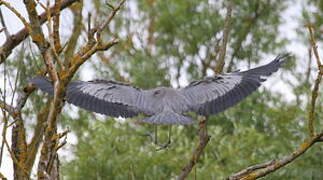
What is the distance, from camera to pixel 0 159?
3.78 metres

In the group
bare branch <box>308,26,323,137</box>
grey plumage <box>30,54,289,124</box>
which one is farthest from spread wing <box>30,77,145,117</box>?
bare branch <box>308,26,323,137</box>

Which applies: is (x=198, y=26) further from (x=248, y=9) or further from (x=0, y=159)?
(x=0, y=159)

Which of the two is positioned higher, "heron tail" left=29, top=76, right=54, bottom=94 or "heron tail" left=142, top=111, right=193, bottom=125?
"heron tail" left=29, top=76, right=54, bottom=94

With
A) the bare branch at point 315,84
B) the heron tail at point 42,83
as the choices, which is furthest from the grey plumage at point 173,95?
the bare branch at point 315,84

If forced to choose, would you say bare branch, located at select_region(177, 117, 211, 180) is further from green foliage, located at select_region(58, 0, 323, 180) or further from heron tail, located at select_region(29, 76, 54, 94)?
green foliage, located at select_region(58, 0, 323, 180)

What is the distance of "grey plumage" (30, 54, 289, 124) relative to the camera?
555 centimetres

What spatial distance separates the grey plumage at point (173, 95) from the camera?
555cm

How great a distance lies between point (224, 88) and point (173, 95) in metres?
0.42

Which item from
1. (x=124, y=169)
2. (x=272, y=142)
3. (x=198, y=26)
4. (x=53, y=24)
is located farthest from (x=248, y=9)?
(x=53, y=24)

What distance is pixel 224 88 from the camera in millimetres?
→ 5719

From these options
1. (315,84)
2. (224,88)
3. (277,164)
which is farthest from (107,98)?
(315,84)

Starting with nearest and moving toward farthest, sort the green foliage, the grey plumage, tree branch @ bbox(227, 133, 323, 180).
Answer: tree branch @ bbox(227, 133, 323, 180) → the grey plumage → the green foliage

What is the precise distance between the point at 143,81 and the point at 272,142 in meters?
3.45

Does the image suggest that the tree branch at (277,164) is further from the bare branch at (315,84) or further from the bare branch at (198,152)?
the bare branch at (198,152)
